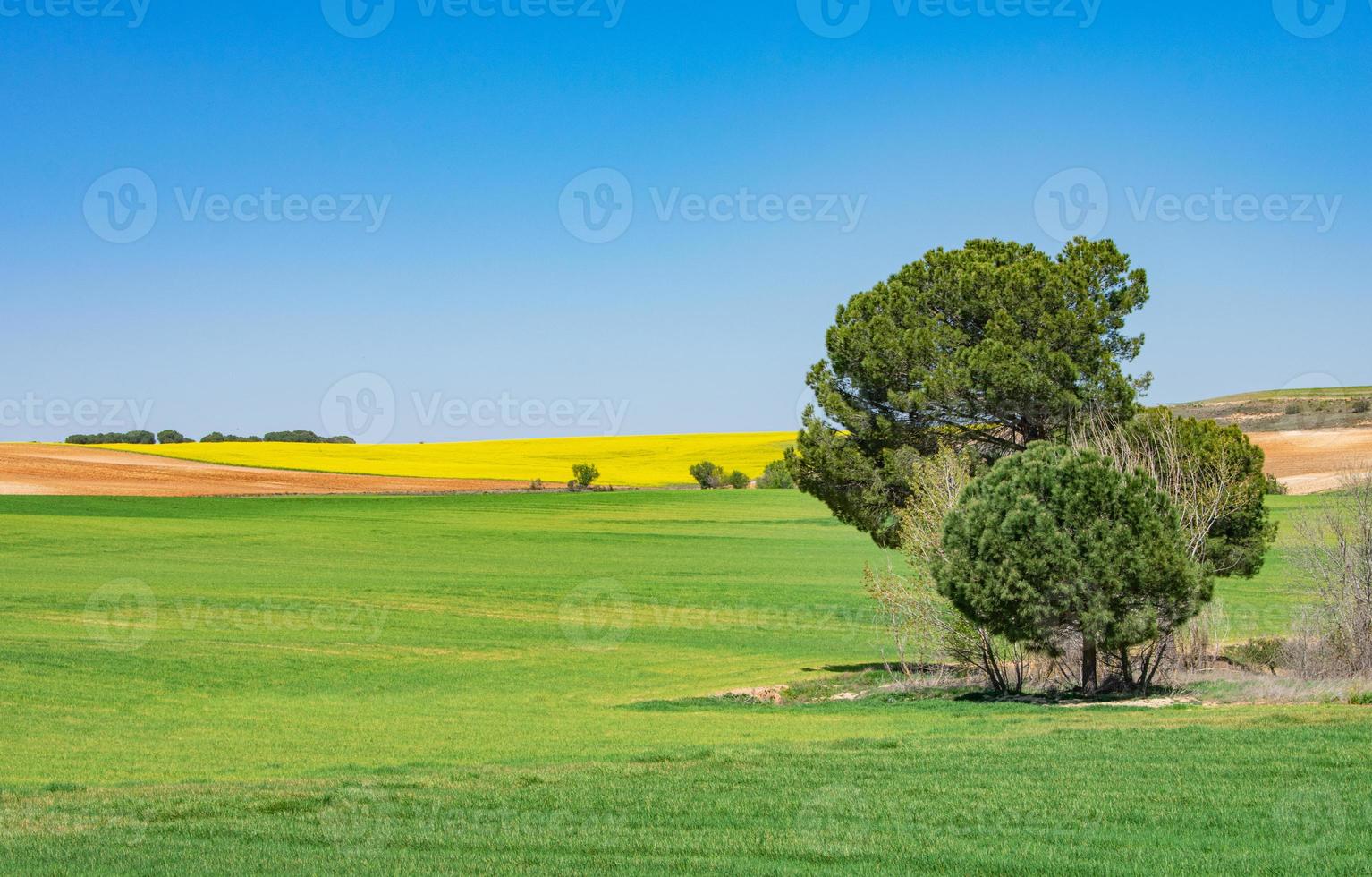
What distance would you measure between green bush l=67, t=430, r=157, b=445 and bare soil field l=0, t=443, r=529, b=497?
25546mm

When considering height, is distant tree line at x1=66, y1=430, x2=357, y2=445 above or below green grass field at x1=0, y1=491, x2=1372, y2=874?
above

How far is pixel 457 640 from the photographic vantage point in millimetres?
37500

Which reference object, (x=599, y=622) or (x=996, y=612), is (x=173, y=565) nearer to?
(x=599, y=622)

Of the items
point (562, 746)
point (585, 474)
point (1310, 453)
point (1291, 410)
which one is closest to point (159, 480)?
point (585, 474)

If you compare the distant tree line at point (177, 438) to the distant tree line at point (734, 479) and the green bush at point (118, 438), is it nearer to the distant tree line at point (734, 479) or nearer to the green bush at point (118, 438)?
the green bush at point (118, 438)

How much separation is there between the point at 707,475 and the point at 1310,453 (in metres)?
46.4

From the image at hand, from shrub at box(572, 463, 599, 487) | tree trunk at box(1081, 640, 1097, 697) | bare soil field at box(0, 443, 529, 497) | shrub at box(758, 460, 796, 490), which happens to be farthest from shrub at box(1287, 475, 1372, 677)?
shrub at box(572, 463, 599, 487)

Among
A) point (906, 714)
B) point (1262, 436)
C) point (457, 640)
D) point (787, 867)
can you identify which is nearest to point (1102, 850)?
point (787, 867)

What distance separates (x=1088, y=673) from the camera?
2627 cm

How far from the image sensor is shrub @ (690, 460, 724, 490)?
100250 millimetres

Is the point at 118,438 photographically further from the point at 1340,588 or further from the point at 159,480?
the point at 1340,588

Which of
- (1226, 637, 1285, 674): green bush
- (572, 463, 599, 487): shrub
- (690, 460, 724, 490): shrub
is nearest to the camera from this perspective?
(1226, 637, 1285, 674): green bush

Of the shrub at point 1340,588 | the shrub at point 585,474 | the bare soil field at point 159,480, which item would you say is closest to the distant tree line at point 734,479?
the shrub at point 585,474

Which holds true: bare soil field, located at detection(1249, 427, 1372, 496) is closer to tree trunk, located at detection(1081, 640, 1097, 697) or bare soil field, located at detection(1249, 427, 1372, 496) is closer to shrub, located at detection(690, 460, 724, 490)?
shrub, located at detection(690, 460, 724, 490)
